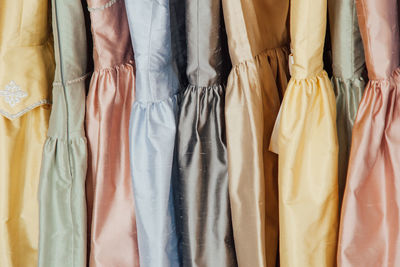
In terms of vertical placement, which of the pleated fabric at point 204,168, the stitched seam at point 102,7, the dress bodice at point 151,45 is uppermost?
the stitched seam at point 102,7

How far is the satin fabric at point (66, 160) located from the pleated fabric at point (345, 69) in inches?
12.5

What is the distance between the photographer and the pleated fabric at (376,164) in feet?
1.73

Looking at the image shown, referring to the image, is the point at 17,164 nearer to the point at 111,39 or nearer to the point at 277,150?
the point at 111,39

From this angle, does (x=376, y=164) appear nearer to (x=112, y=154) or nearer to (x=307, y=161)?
(x=307, y=161)

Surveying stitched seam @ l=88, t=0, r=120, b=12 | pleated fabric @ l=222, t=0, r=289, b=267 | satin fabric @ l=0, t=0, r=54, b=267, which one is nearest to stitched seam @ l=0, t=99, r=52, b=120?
satin fabric @ l=0, t=0, r=54, b=267

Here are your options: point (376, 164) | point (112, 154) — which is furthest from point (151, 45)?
point (376, 164)

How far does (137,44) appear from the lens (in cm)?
57

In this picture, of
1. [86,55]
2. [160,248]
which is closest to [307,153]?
[160,248]

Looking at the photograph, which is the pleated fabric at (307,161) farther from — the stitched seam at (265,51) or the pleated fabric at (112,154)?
the pleated fabric at (112,154)

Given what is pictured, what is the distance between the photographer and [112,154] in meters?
0.65

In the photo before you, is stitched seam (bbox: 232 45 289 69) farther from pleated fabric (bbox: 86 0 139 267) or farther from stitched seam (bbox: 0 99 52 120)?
stitched seam (bbox: 0 99 52 120)

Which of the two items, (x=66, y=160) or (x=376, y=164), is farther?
(x=66, y=160)

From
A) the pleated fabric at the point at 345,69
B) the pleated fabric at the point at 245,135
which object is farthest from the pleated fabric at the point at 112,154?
the pleated fabric at the point at 345,69

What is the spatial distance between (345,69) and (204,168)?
0.68 feet
